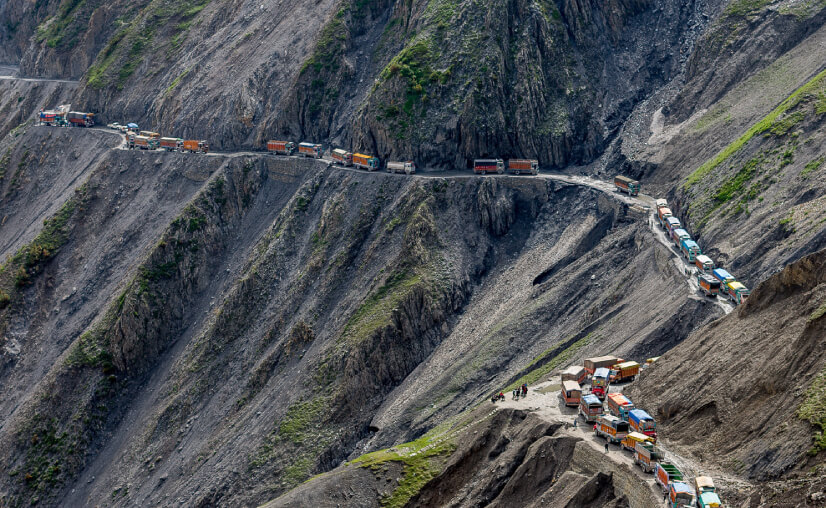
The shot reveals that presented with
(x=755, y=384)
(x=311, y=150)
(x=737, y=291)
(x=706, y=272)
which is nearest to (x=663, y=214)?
(x=706, y=272)

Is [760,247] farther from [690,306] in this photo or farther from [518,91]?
[518,91]

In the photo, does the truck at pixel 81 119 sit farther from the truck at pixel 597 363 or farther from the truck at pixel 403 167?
the truck at pixel 597 363

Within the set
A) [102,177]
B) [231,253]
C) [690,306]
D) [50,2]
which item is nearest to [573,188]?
[690,306]

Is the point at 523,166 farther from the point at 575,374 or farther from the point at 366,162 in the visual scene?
the point at 575,374

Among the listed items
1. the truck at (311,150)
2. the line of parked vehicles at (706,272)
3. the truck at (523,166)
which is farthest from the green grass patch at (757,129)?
the truck at (311,150)

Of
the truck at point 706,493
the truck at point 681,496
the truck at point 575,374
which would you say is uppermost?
the truck at point 706,493

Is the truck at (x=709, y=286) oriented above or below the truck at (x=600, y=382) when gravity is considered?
above
